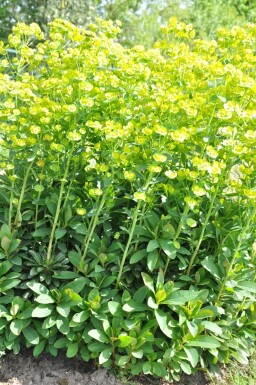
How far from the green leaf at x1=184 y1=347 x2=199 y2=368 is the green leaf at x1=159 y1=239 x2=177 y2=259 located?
1.44 ft

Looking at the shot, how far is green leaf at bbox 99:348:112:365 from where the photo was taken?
91.5 inches

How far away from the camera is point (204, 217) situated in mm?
2510

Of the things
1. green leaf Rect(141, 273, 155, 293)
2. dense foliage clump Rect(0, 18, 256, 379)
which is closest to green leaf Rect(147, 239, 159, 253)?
dense foliage clump Rect(0, 18, 256, 379)

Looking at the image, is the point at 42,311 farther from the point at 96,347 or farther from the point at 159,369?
the point at 159,369

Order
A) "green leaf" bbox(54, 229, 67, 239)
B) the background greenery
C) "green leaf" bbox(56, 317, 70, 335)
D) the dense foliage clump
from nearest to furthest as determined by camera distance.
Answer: the dense foliage clump, "green leaf" bbox(56, 317, 70, 335), "green leaf" bbox(54, 229, 67, 239), the background greenery

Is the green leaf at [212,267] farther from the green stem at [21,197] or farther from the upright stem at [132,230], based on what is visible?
the green stem at [21,197]

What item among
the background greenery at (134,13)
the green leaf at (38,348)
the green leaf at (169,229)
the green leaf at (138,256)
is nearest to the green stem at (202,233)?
the green leaf at (169,229)

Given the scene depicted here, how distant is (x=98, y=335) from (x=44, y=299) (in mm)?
309

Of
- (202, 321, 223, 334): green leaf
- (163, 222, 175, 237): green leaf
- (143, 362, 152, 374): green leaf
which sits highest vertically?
(163, 222, 175, 237): green leaf

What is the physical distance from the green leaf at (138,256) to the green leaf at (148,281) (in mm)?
79

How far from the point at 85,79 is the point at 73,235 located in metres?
0.81

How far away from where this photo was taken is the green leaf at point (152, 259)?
2.38m

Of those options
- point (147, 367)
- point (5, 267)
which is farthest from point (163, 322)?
point (5, 267)

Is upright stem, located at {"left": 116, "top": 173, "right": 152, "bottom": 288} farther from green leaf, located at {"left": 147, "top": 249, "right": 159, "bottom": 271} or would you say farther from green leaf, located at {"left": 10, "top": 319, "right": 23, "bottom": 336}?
green leaf, located at {"left": 10, "top": 319, "right": 23, "bottom": 336}
